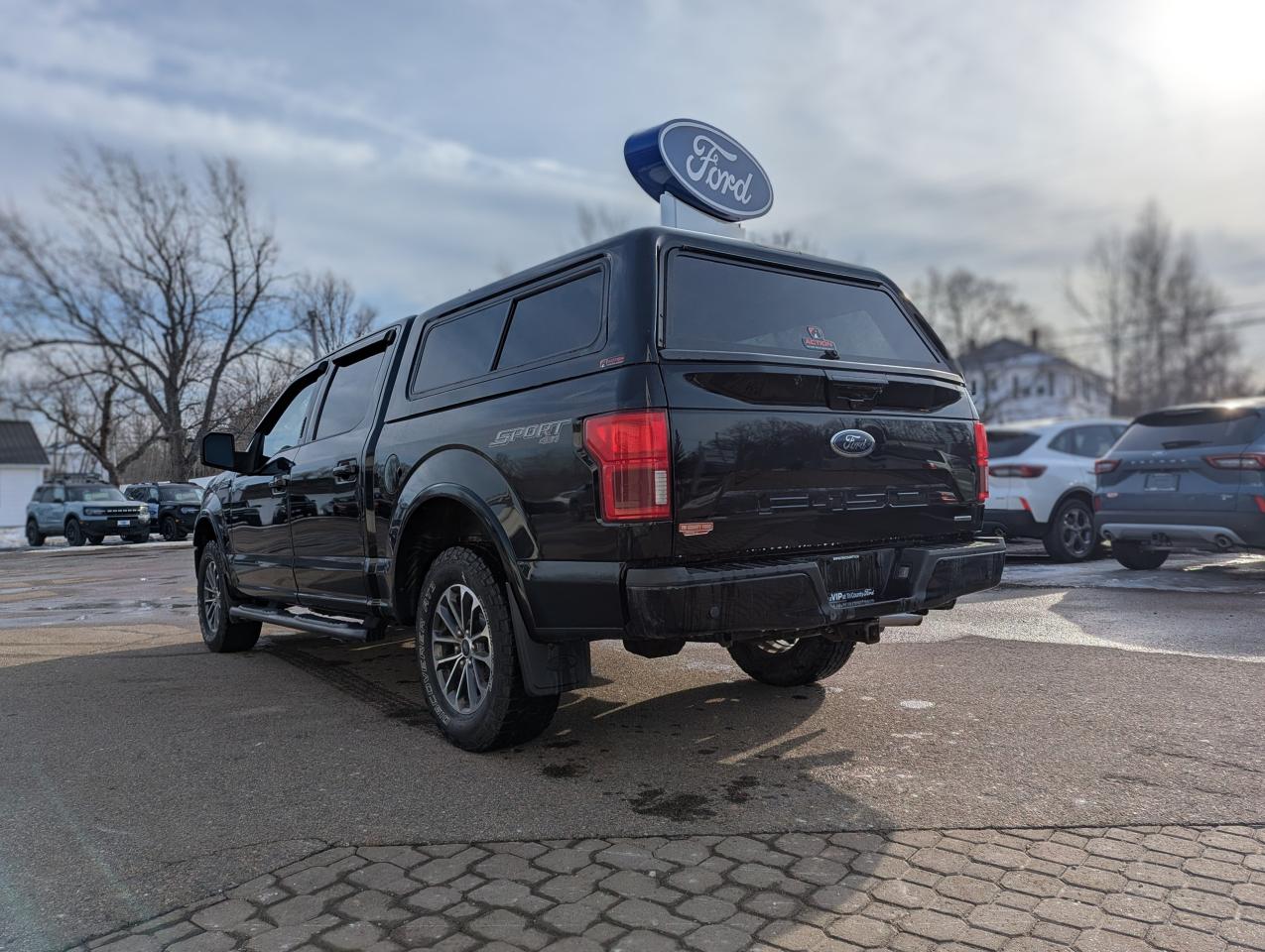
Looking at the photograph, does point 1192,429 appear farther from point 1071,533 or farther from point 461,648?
point 461,648

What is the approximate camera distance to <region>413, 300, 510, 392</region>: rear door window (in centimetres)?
434

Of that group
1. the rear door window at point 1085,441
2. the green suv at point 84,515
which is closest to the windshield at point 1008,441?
the rear door window at point 1085,441

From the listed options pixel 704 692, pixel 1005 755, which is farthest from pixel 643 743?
pixel 1005 755

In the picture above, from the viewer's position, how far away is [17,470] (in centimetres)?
4484

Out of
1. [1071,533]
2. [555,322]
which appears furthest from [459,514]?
[1071,533]

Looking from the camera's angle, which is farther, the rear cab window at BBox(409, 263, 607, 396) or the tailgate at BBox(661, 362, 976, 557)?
the rear cab window at BBox(409, 263, 607, 396)

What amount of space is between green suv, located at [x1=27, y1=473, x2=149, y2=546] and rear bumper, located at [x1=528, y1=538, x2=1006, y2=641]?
78.6 feet

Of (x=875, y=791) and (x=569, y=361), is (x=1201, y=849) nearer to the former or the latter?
(x=875, y=791)

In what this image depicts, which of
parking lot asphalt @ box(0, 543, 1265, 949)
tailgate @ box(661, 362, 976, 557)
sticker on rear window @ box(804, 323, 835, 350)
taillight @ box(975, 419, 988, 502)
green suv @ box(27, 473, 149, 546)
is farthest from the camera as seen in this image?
green suv @ box(27, 473, 149, 546)

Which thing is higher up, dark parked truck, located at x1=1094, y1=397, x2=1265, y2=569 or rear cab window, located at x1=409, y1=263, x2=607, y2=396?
rear cab window, located at x1=409, y1=263, x2=607, y2=396

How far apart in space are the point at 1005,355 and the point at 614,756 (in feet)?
218

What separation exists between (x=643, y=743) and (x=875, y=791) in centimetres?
111

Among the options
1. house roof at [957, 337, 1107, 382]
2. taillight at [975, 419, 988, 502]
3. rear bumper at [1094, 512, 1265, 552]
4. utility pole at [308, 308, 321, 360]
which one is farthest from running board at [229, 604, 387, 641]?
house roof at [957, 337, 1107, 382]

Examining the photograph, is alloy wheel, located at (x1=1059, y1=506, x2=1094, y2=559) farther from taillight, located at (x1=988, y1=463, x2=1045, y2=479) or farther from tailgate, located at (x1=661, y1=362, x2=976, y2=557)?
tailgate, located at (x1=661, y1=362, x2=976, y2=557)
